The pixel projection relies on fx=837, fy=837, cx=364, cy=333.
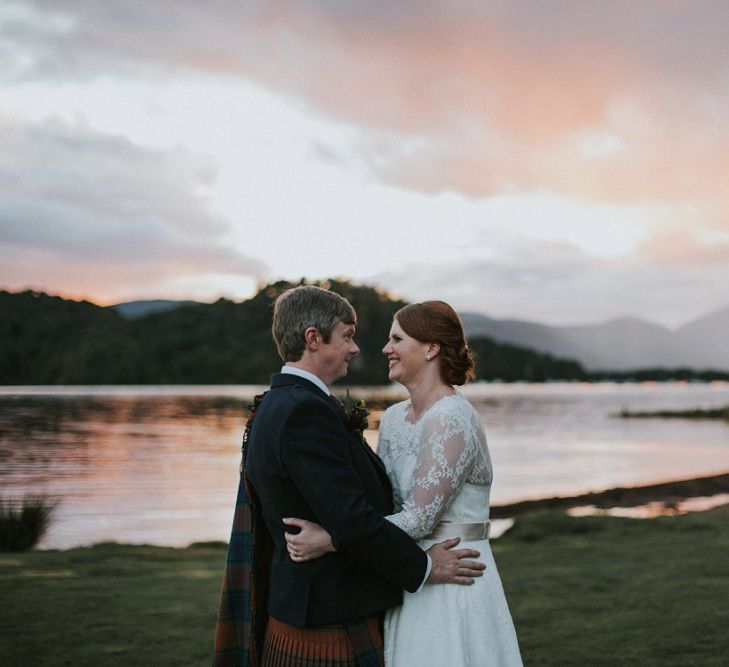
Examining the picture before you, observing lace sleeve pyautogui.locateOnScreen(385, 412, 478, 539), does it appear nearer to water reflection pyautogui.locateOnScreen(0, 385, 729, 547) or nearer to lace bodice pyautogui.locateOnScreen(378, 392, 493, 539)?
lace bodice pyautogui.locateOnScreen(378, 392, 493, 539)

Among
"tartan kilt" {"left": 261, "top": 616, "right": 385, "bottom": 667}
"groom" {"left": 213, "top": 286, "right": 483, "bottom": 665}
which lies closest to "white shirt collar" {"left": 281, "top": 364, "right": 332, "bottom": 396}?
"groom" {"left": 213, "top": 286, "right": 483, "bottom": 665}

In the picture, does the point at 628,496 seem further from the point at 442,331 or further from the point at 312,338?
the point at 312,338

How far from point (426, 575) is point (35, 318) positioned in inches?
5444

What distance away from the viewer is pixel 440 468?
292cm

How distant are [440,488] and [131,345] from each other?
142 m

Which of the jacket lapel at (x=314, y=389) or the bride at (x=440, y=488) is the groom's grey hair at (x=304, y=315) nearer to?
the jacket lapel at (x=314, y=389)

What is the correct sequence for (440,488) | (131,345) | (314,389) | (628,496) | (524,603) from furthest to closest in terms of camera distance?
(131,345), (628,496), (524,603), (440,488), (314,389)

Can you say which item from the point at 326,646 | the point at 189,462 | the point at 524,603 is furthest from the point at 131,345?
the point at 326,646

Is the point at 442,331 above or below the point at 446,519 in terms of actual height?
above

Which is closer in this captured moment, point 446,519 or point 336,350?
point 336,350

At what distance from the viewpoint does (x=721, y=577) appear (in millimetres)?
7812

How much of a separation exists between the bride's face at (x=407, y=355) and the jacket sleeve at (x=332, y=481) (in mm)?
473

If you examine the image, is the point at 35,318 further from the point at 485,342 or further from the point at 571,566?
the point at 571,566

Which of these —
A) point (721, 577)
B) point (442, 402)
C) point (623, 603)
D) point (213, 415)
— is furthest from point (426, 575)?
point (213, 415)
